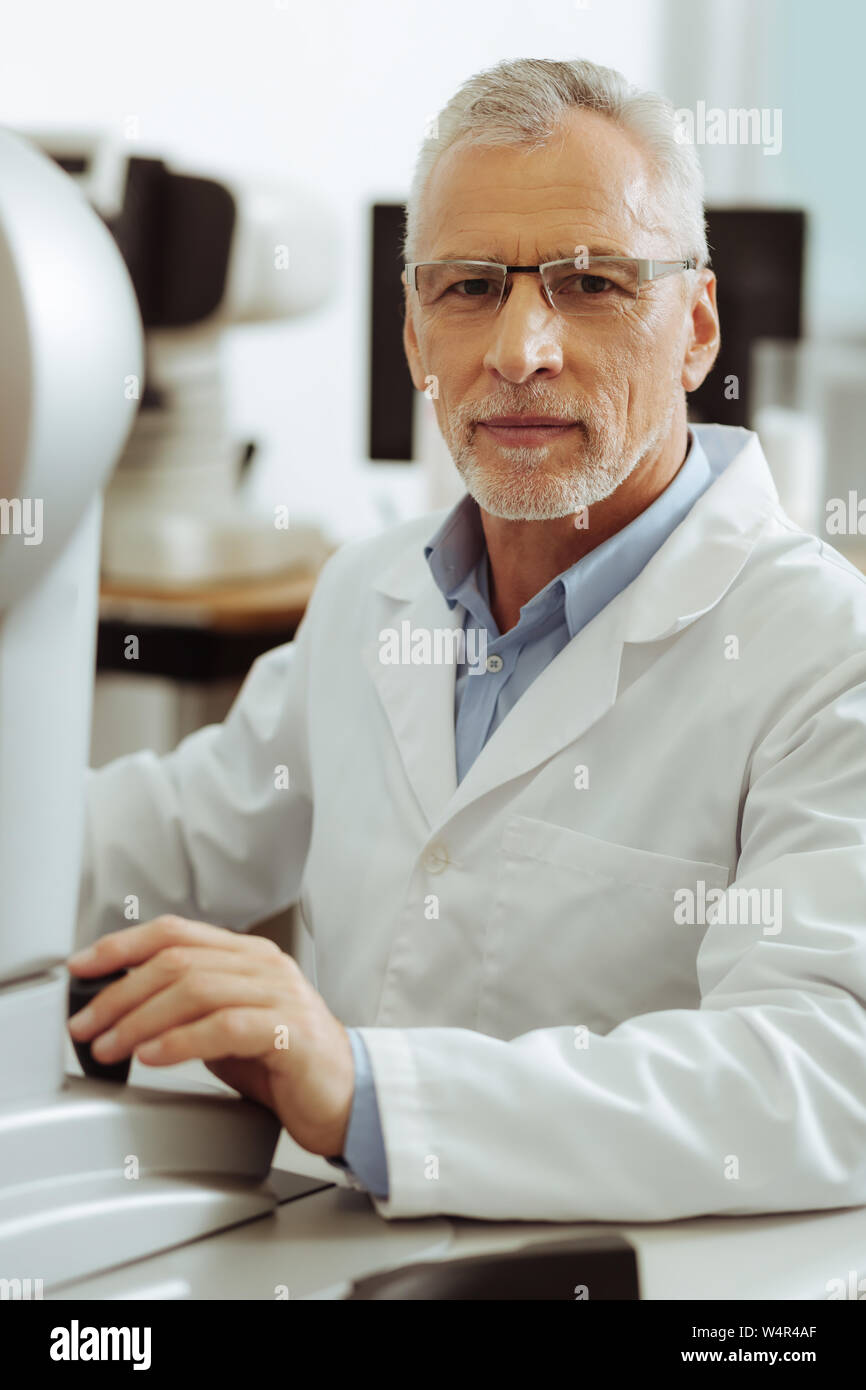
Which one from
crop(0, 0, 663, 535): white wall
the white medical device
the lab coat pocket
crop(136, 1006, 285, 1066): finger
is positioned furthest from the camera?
crop(0, 0, 663, 535): white wall

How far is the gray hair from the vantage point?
971 mm

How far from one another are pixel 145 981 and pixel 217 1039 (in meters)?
0.04

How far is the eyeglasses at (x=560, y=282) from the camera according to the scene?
96 cm

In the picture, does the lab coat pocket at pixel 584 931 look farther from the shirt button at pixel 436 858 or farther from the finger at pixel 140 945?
the finger at pixel 140 945

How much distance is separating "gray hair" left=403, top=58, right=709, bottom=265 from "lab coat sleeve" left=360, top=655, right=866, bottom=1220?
472 millimetres

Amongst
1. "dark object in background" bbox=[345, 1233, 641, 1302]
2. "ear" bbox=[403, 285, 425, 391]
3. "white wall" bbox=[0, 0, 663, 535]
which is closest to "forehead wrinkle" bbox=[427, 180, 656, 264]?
"ear" bbox=[403, 285, 425, 391]

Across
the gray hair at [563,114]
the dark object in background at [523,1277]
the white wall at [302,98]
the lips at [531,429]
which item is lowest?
the dark object in background at [523,1277]

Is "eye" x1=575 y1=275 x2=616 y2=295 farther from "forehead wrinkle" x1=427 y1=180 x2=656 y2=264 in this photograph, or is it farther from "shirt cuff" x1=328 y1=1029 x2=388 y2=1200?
"shirt cuff" x1=328 y1=1029 x2=388 y2=1200

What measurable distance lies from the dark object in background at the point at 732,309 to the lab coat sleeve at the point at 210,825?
91cm

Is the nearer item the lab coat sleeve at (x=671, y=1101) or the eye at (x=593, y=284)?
the lab coat sleeve at (x=671, y=1101)

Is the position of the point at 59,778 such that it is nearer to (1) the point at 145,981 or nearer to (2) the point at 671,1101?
(1) the point at 145,981

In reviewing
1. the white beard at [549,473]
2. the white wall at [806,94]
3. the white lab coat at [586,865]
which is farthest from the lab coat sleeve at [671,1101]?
the white wall at [806,94]

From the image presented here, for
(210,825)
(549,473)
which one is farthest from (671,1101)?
(210,825)

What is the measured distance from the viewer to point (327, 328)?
3.10m
